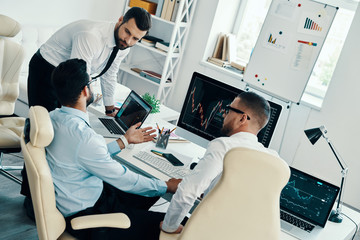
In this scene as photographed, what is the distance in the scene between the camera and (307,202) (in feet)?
7.15

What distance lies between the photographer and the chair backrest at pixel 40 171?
61.9 inches

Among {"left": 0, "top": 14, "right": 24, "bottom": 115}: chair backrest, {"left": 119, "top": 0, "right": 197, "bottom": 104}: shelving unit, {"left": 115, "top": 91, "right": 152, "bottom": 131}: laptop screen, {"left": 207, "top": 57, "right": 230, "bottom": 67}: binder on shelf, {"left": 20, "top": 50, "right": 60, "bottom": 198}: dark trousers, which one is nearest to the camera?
{"left": 115, "top": 91, "right": 152, "bottom": 131}: laptop screen

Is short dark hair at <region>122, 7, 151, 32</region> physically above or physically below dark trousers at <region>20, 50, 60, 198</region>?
above

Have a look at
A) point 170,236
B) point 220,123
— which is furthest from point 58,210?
point 220,123

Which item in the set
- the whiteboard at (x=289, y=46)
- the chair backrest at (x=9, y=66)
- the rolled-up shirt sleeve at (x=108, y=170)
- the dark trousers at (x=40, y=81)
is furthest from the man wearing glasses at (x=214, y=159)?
the whiteboard at (x=289, y=46)

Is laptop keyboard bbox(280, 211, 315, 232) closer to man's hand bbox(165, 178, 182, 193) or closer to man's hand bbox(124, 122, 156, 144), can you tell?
man's hand bbox(165, 178, 182, 193)

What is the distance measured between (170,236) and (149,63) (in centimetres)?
385

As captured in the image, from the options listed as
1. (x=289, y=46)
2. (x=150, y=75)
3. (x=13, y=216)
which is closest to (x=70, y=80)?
(x=13, y=216)

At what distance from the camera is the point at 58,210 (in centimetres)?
180

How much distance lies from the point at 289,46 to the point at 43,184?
3214 millimetres

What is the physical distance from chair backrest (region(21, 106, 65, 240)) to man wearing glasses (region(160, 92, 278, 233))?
19.7 inches

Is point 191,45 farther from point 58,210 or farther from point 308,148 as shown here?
point 58,210

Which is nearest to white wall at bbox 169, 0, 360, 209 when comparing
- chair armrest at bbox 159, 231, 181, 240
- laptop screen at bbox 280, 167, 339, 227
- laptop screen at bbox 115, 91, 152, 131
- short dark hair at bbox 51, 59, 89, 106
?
laptop screen at bbox 115, 91, 152, 131

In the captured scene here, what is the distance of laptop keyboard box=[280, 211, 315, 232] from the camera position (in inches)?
83.9
